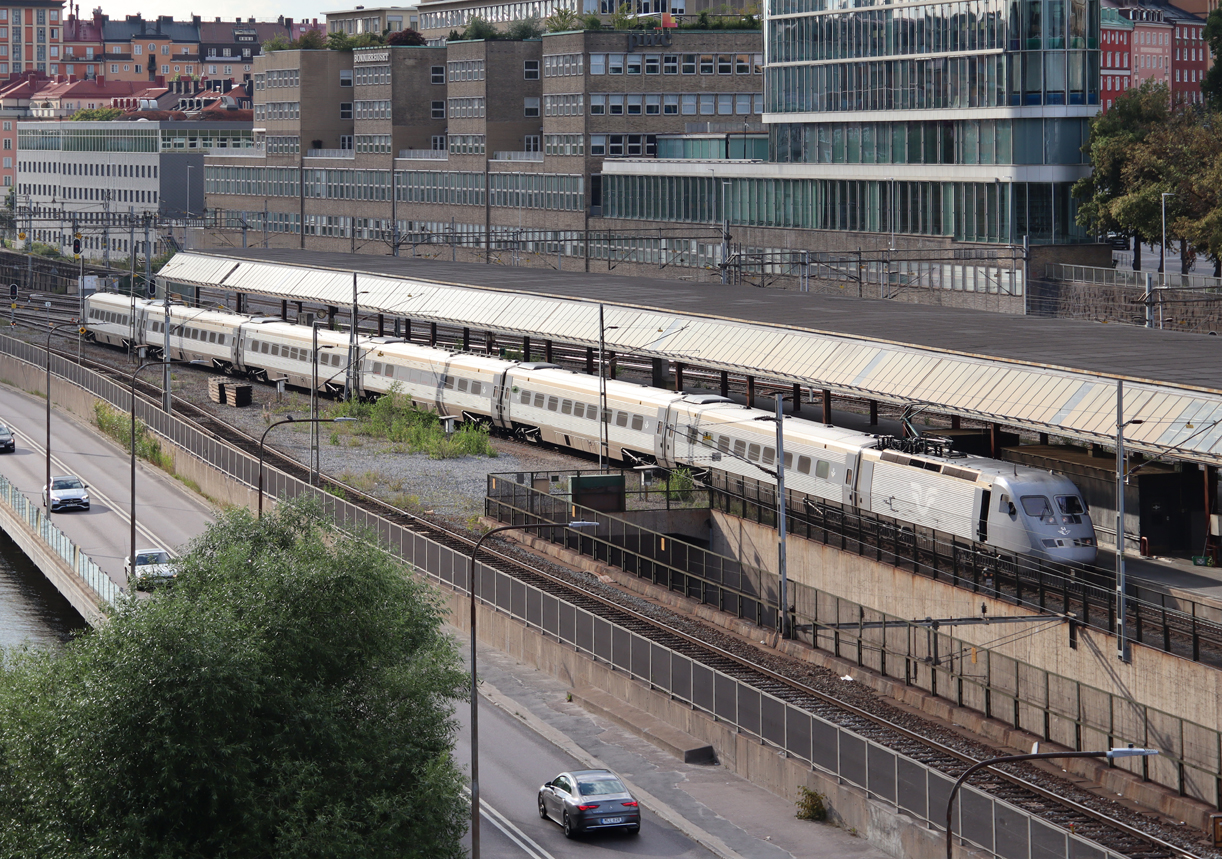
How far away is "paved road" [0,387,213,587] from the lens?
65.7 meters

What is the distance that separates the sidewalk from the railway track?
283 cm

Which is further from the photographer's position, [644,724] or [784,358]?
[784,358]

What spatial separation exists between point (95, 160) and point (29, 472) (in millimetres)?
120461

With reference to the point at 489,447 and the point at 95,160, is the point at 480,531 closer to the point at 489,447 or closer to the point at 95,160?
the point at 489,447

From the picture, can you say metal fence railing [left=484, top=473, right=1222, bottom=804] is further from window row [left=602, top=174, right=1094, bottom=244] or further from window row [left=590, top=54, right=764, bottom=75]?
window row [left=590, top=54, right=764, bottom=75]

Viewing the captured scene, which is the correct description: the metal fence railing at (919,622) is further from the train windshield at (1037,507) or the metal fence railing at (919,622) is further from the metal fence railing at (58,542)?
the metal fence railing at (58,542)

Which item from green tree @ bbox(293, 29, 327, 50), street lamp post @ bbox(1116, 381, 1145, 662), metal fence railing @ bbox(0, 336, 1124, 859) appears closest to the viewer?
metal fence railing @ bbox(0, 336, 1124, 859)

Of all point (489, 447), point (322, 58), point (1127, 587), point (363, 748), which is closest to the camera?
point (363, 748)

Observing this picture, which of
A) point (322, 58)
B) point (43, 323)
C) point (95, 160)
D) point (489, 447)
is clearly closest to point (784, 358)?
point (489, 447)

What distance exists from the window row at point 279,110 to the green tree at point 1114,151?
86357 millimetres

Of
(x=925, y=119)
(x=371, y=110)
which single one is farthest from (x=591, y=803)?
(x=371, y=110)

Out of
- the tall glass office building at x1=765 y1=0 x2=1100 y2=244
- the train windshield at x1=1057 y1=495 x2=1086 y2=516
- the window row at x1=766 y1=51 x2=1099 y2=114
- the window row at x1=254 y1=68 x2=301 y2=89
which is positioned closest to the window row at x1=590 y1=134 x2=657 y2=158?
the window row at x1=766 y1=51 x2=1099 y2=114

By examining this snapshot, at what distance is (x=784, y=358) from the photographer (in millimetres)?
62344

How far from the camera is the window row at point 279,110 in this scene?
160000 mm
